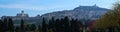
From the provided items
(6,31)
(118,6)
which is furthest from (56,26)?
(118,6)

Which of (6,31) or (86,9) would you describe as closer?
(6,31)

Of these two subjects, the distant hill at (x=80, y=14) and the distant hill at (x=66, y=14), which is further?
the distant hill at (x=80, y=14)

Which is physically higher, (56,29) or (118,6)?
(118,6)

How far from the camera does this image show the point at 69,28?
55.3 meters

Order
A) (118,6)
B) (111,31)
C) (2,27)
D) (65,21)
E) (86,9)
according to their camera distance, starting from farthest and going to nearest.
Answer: (86,9) < (65,21) < (111,31) < (2,27) < (118,6)

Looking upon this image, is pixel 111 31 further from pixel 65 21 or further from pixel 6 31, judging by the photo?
pixel 6 31

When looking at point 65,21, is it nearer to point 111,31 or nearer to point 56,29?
point 56,29

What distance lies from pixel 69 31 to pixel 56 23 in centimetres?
354

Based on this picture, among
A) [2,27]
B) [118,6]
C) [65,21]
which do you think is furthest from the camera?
[65,21]

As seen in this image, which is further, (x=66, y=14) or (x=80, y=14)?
(x=80, y=14)

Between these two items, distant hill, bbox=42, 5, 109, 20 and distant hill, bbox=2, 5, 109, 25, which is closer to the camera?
distant hill, bbox=2, 5, 109, 25

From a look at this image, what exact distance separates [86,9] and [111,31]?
135678 millimetres

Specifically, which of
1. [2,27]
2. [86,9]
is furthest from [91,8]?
[2,27]

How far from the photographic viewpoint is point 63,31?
177ft
